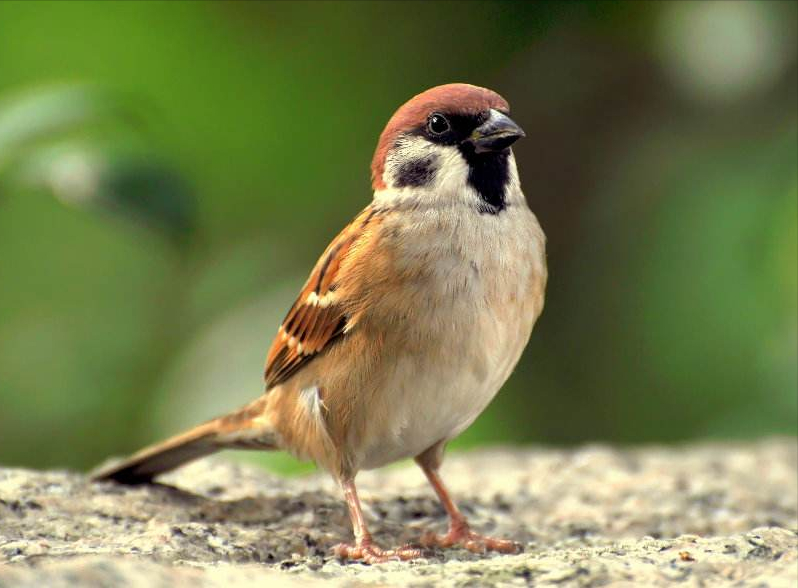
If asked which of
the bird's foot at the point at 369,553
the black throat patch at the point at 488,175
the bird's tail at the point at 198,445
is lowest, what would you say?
the bird's foot at the point at 369,553

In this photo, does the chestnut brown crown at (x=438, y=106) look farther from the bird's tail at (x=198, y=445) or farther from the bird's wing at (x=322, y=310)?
the bird's tail at (x=198, y=445)

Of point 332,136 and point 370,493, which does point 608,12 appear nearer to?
point 332,136

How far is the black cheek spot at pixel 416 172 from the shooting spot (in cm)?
342

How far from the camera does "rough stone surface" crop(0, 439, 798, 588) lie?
2479 mm

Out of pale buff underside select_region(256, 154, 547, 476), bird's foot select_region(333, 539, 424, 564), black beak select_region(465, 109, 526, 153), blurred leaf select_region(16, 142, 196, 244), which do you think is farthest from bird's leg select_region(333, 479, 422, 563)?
blurred leaf select_region(16, 142, 196, 244)

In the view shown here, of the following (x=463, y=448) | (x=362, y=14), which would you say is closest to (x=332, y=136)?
(x=362, y=14)

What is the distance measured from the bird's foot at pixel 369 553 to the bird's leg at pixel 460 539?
217mm

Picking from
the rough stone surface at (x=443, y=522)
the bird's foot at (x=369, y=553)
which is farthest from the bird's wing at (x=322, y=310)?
the bird's foot at (x=369, y=553)

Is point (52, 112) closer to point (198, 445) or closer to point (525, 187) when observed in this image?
point (198, 445)

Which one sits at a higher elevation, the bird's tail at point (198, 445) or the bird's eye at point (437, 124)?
the bird's eye at point (437, 124)

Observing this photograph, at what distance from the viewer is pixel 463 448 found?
5387mm

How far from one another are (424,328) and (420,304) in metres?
0.06

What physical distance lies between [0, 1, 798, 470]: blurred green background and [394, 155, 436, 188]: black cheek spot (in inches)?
68.3

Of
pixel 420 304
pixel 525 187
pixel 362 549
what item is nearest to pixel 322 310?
pixel 420 304
